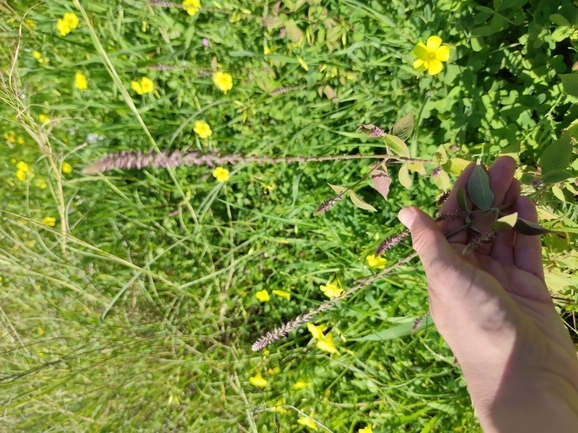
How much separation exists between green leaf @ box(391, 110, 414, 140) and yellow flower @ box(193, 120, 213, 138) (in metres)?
1.31

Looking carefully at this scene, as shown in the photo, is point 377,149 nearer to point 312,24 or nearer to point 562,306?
point 312,24

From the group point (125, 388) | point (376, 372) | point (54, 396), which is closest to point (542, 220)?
point (376, 372)

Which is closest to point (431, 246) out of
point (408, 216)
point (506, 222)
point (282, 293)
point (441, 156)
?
point (408, 216)

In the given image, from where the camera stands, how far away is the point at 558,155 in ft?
3.50

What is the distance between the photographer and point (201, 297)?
254 cm

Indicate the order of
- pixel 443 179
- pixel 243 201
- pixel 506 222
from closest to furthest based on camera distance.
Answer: pixel 506 222
pixel 443 179
pixel 243 201

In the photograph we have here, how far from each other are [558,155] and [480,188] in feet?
0.72

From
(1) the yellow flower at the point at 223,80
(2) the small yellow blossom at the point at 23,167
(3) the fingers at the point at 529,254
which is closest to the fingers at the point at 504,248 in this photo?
(3) the fingers at the point at 529,254

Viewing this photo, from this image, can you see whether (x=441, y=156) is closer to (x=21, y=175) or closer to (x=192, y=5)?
(x=192, y=5)

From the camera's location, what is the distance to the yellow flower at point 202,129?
2.22 m

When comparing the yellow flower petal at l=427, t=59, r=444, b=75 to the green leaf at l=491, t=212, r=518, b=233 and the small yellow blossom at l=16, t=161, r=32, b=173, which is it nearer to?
the green leaf at l=491, t=212, r=518, b=233

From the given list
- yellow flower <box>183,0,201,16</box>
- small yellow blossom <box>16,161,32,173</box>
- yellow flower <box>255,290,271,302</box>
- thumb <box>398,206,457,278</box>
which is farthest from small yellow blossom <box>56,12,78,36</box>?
thumb <box>398,206,457,278</box>

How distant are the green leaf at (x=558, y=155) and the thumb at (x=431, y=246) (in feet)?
1.17

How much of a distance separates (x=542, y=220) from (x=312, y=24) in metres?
1.45
